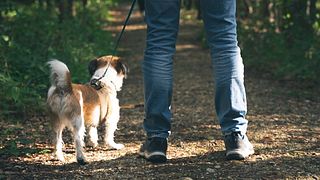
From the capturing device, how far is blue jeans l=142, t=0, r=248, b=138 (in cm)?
401

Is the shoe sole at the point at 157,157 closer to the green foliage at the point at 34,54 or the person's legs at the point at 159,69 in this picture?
the person's legs at the point at 159,69

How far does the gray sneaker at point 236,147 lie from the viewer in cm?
404

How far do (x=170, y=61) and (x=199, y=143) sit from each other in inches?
39.6

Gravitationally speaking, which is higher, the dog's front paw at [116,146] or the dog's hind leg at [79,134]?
the dog's hind leg at [79,134]

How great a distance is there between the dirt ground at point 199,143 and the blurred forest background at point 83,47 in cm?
38

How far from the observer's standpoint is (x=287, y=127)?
5473 mm

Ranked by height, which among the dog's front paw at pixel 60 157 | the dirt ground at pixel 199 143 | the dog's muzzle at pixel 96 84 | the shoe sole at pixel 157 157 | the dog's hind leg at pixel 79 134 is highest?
the dog's muzzle at pixel 96 84

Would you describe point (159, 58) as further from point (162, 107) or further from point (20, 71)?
point (20, 71)

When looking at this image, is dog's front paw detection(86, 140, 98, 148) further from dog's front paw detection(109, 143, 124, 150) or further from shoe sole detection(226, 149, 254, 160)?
shoe sole detection(226, 149, 254, 160)

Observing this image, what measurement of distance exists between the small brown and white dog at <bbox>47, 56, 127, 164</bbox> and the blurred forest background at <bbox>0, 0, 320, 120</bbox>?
0.99 meters

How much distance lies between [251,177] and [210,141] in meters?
1.19

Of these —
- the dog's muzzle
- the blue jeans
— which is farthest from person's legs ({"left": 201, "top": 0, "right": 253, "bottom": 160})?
the dog's muzzle

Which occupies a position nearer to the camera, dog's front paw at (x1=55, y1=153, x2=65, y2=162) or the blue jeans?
the blue jeans

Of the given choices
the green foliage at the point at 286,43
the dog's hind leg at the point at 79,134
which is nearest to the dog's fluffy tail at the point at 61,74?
the dog's hind leg at the point at 79,134
